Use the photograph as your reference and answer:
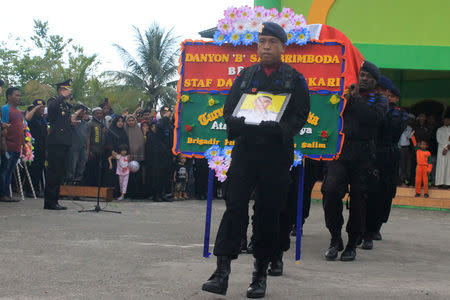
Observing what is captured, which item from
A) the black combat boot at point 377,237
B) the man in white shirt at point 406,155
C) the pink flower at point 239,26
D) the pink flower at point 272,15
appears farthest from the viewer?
the man in white shirt at point 406,155

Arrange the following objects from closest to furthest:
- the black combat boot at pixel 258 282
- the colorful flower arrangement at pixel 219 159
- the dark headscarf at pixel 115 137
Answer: the black combat boot at pixel 258 282, the colorful flower arrangement at pixel 219 159, the dark headscarf at pixel 115 137

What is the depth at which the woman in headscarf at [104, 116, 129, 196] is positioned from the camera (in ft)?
49.9

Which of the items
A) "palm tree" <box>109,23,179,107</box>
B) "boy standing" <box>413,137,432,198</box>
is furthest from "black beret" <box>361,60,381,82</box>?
"palm tree" <box>109,23,179,107</box>

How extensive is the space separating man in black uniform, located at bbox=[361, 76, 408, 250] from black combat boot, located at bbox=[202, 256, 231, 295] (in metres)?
3.70

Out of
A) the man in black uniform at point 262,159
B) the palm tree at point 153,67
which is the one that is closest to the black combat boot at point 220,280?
the man in black uniform at point 262,159

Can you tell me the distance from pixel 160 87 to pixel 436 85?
27021mm

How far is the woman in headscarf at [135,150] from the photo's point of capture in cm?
1567

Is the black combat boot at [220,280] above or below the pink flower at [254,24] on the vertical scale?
below

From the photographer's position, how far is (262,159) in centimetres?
524

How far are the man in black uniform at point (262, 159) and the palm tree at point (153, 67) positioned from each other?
1516 inches

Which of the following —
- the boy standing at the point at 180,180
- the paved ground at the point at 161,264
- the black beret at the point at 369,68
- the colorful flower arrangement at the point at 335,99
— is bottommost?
the paved ground at the point at 161,264

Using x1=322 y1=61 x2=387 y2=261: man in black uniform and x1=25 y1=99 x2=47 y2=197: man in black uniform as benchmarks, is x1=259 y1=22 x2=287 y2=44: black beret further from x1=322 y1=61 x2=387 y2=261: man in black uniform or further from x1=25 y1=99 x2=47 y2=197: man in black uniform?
x1=25 y1=99 x2=47 y2=197: man in black uniform

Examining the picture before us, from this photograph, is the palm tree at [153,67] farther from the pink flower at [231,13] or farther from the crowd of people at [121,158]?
the pink flower at [231,13]

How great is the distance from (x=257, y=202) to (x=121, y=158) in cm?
1021
